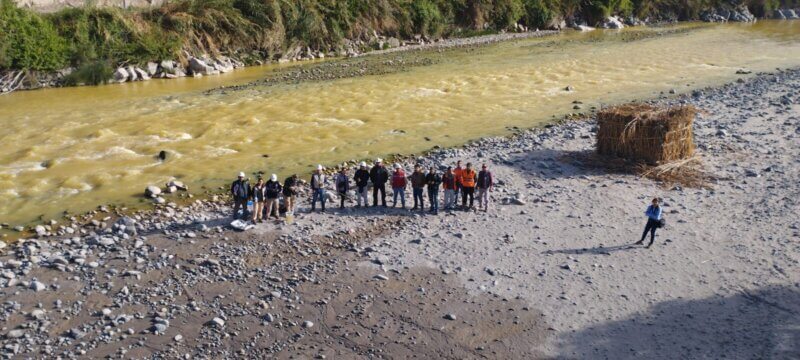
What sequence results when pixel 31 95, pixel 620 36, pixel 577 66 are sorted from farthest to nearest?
pixel 620 36 < pixel 577 66 < pixel 31 95

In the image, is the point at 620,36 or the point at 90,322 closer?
the point at 90,322

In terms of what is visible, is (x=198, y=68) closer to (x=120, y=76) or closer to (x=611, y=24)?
(x=120, y=76)

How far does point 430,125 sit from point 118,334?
45.9ft

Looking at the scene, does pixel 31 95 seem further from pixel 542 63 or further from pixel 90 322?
pixel 542 63

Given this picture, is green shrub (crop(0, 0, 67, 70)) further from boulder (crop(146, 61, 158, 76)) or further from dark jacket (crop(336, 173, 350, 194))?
dark jacket (crop(336, 173, 350, 194))

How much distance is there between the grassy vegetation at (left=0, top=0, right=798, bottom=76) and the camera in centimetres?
3108

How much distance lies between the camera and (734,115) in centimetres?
2172

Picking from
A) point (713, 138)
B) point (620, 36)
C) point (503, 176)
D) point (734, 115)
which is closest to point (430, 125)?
point (503, 176)

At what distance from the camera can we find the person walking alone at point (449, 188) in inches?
564

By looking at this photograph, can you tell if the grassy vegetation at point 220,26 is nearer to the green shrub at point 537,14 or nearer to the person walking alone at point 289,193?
the green shrub at point 537,14

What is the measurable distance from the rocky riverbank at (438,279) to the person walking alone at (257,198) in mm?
414

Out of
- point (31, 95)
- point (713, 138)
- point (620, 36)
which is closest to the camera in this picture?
point (713, 138)

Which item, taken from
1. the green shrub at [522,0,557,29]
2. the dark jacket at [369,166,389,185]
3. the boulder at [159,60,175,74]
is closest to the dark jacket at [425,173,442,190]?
the dark jacket at [369,166,389,185]

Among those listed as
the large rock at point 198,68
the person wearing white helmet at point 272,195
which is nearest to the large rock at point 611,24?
the large rock at point 198,68
